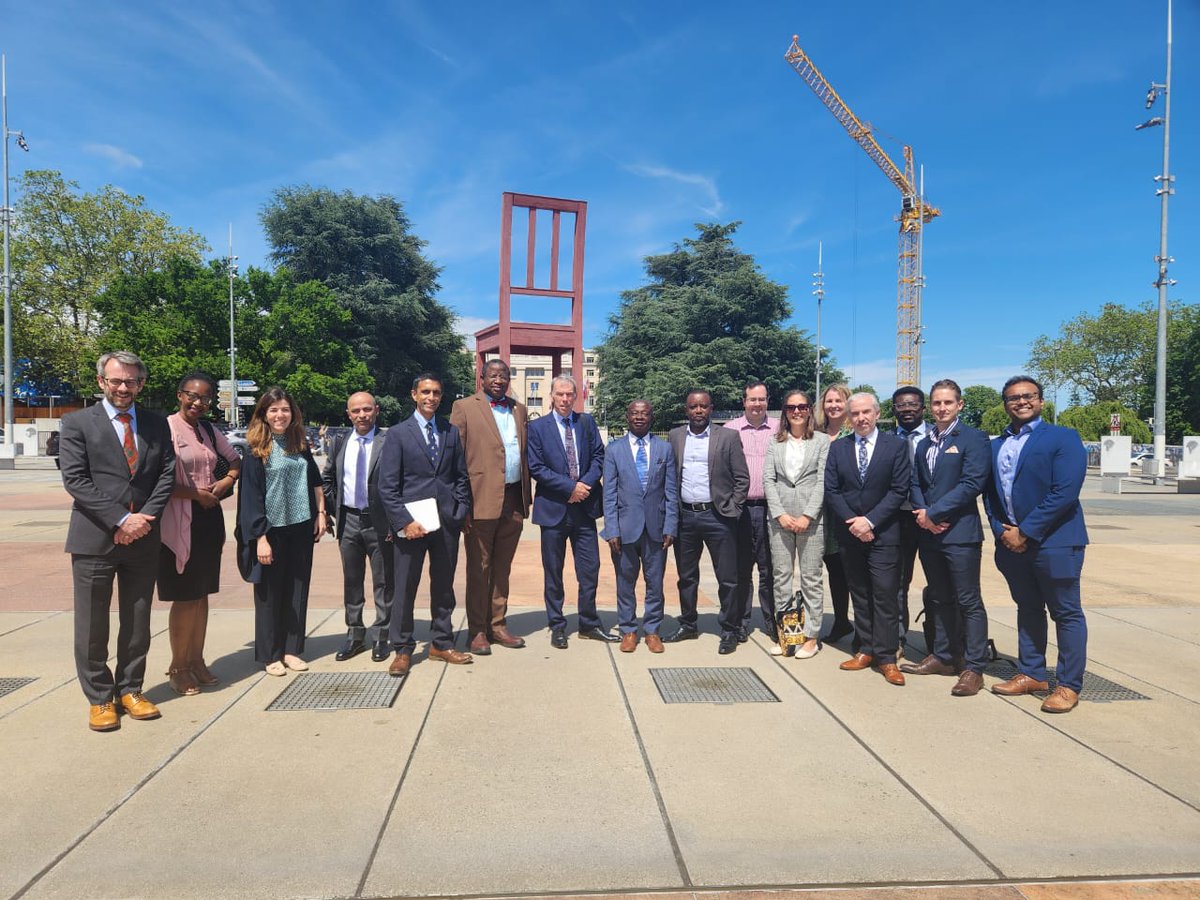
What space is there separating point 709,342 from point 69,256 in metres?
38.5

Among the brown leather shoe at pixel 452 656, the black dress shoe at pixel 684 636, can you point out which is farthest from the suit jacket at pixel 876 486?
the brown leather shoe at pixel 452 656

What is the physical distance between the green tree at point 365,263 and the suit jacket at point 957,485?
40368mm

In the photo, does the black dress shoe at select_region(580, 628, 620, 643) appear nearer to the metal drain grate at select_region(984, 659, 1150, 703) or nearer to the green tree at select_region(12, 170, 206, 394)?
the metal drain grate at select_region(984, 659, 1150, 703)

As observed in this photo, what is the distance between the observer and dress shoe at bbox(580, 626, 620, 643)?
5.61 meters

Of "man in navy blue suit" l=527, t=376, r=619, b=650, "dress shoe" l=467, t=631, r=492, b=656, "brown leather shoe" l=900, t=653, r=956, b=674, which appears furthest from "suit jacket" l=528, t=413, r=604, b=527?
"brown leather shoe" l=900, t=653, r=956, b=674

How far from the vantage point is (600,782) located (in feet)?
10.7

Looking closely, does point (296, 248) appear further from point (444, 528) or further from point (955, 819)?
point (955, 819)

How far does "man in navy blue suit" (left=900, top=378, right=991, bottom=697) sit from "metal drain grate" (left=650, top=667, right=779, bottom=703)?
1.09 metres

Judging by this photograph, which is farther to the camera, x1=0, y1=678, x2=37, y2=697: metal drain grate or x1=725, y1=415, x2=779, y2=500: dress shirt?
x1=725, y1=415, x2=779, y2=500: dress shirt

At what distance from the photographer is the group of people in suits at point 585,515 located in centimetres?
397

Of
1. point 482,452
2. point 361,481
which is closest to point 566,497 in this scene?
point 482,452

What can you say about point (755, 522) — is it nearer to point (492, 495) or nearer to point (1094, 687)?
point (492, 495)

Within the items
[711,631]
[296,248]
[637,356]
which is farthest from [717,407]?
[711,631]

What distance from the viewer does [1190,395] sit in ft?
161
